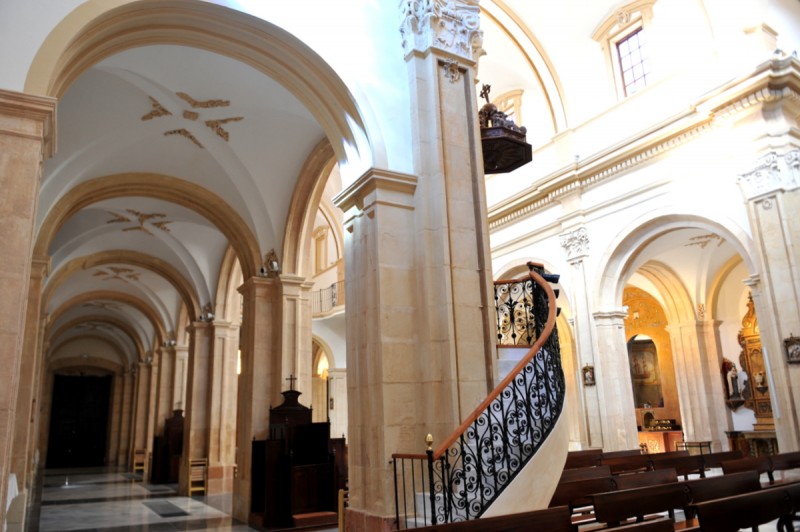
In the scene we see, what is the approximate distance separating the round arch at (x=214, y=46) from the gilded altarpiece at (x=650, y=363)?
47.9 feet

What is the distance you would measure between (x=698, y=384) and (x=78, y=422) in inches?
1069

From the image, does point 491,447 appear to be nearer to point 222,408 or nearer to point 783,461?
point 783,461

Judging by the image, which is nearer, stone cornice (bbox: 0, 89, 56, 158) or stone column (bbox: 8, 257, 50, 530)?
stone cornice (bbox: 0, 89, 56, 158)

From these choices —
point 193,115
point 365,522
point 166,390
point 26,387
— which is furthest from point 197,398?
point 365,522

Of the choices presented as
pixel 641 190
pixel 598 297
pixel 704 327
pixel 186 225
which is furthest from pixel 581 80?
pixel 186 225

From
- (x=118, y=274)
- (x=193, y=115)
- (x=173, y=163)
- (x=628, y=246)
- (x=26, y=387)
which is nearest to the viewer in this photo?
(x=26, y=387)

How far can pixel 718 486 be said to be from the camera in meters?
5.45

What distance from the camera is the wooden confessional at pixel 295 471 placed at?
376 inches

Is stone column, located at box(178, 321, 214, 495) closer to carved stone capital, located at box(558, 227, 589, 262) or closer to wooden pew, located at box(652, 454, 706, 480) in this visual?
carved stone capital, located at box(558, 227, 589, 262)

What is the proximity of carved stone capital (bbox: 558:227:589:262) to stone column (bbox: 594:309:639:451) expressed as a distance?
1.46 meters

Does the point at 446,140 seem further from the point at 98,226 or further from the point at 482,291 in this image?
the point at 98,226

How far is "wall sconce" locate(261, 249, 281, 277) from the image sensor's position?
11.3 m

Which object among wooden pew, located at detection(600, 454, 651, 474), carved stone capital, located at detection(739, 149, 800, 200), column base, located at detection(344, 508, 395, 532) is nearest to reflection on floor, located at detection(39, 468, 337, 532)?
column base, located at detection(344, 508, 395, 532)

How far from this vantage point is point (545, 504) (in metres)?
5.56
